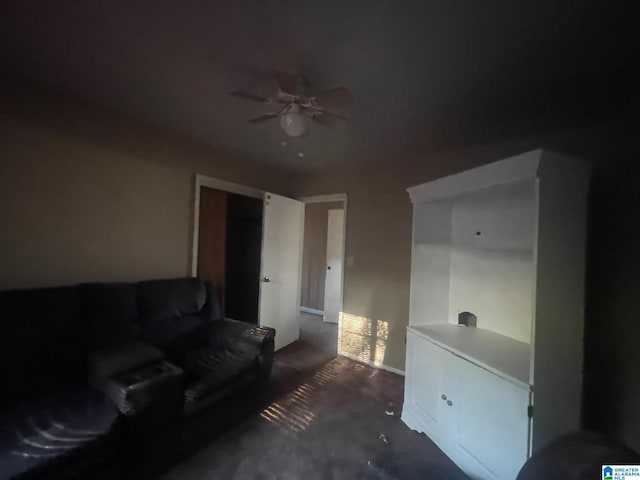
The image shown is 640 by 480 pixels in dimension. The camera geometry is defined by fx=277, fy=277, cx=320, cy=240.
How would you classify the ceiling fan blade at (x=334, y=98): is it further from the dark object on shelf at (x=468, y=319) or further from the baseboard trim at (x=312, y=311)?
the baseboard trim at (x=312, y=311)

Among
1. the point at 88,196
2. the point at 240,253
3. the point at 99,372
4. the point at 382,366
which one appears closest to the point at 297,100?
the point at 88,196

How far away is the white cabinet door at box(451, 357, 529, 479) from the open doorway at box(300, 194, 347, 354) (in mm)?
2761

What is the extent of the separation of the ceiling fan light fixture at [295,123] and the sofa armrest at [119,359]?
1756 millimetres

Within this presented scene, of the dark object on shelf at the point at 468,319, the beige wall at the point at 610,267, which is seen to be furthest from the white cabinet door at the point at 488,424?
the beige wall at the point at 610,267

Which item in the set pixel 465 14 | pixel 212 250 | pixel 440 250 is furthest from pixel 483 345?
pixel 212 250

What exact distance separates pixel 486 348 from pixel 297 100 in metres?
2.03

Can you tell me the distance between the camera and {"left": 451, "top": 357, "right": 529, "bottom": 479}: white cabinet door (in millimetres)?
1433

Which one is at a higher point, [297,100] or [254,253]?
[297,100]

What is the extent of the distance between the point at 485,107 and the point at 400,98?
614mm

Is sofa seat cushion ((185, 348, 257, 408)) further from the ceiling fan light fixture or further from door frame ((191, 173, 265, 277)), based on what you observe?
the ceiling fan light fixture

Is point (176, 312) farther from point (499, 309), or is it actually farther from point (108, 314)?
point (499, 309)

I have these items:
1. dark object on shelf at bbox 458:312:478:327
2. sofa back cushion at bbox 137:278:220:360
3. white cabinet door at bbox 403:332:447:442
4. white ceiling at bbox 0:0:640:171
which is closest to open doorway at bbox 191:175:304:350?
sofa back cushion at bbox 137:278:220:360

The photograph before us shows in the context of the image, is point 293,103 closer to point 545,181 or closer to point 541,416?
point 545,181

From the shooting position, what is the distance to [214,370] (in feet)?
6.73
